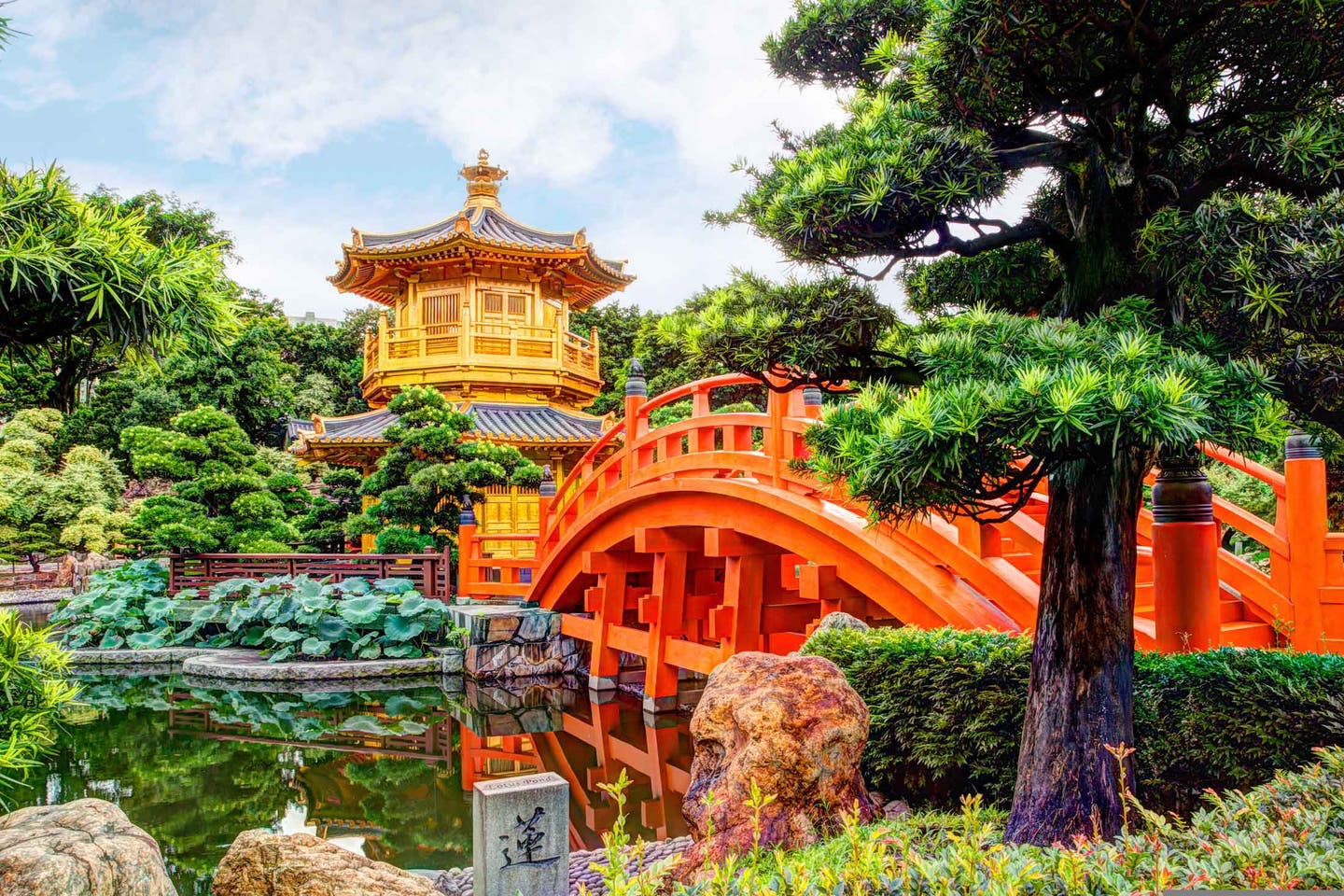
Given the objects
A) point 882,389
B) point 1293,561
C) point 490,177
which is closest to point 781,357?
point 882,389

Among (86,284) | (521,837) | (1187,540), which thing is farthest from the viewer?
(521,837)

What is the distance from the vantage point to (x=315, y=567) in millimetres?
15117

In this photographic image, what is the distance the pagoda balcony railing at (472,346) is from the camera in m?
18.8

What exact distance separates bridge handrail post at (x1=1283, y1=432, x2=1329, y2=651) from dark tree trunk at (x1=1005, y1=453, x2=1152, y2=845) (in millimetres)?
2415

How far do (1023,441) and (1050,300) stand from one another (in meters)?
2.01

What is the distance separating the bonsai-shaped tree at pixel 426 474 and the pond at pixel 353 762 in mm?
3063

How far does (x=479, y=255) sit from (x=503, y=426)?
3.58 metres

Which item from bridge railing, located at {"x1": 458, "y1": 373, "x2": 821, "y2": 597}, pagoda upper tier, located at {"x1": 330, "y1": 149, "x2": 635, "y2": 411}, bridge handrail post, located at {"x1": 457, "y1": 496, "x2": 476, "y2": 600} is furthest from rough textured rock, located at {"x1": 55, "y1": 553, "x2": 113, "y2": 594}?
bridge handrail post, located at {"x1": 457, "y1": 496, "x2": 476, "y2": 600}

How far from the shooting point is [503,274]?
63.5ft

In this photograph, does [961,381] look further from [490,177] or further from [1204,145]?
[490,177]

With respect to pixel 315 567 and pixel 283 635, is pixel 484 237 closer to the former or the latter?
pixel 315 567

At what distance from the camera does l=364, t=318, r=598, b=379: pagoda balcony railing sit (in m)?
18.8

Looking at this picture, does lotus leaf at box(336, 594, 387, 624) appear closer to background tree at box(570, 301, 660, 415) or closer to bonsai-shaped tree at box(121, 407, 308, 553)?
bonsai-shaped tree at box(121, 407, 308, 553)

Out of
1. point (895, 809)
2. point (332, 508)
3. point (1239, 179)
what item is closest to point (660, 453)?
point (895, 809)
